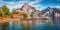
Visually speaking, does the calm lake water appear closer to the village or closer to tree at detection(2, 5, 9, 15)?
the village

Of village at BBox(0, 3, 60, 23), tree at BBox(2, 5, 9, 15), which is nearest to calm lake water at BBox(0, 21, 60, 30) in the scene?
village at BBox(0, 3, 60, 23)

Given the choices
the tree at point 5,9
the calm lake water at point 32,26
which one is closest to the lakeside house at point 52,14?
the calm lake water at point 32,26

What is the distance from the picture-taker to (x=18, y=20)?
8.13m

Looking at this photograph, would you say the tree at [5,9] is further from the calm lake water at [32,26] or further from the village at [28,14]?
the calm lake water at [32,26]

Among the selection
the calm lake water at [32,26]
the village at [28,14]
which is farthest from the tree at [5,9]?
the calm lake water at [32,26]

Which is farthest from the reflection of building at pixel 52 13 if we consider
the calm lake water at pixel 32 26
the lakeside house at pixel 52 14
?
the calm lake water at pixel 32 26

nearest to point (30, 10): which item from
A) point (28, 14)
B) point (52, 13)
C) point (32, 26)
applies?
point (28, 14)

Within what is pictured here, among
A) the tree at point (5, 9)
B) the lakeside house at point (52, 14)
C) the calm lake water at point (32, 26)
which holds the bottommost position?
the calm lake water at point (32, 26)

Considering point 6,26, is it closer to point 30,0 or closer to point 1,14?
point 1,14

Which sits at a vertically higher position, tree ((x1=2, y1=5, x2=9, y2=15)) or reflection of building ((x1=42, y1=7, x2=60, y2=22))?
tree ((x1=2, y1=5, x2=9, y2=15))

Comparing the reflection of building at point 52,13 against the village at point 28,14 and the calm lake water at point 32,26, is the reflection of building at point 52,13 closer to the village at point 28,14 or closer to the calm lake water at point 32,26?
the village at point 28,14

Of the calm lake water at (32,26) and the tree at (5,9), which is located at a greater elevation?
the tree at (5,9)

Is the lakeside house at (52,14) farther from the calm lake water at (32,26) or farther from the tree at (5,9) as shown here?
the tree at (5,9)

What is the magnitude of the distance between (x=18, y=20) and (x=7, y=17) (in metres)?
0.29
